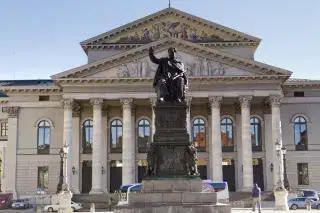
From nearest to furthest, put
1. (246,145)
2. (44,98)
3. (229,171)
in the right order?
(246,145), (229,171), (44,98)

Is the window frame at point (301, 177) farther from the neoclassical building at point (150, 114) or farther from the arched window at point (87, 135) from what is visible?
the arched window at point (87, 135)

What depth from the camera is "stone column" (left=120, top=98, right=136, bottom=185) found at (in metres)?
56.1

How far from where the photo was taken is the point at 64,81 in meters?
56.7

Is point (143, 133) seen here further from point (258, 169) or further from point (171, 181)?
point (171, 181)

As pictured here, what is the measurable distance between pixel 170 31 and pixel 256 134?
15.0 meters

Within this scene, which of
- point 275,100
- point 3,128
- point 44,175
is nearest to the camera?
point 275,100

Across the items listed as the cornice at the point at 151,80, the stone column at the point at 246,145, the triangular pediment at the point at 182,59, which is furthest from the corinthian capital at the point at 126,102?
the stone column at the point at 246,145

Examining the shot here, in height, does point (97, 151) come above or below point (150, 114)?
below

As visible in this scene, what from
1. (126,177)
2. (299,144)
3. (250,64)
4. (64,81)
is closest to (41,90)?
(64,81)

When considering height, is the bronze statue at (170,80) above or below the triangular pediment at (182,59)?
below

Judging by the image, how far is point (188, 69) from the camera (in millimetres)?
56875

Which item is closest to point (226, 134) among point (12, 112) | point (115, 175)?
point (115, 175)

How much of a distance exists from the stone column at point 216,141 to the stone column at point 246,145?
2.31m

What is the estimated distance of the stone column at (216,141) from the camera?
184ft
